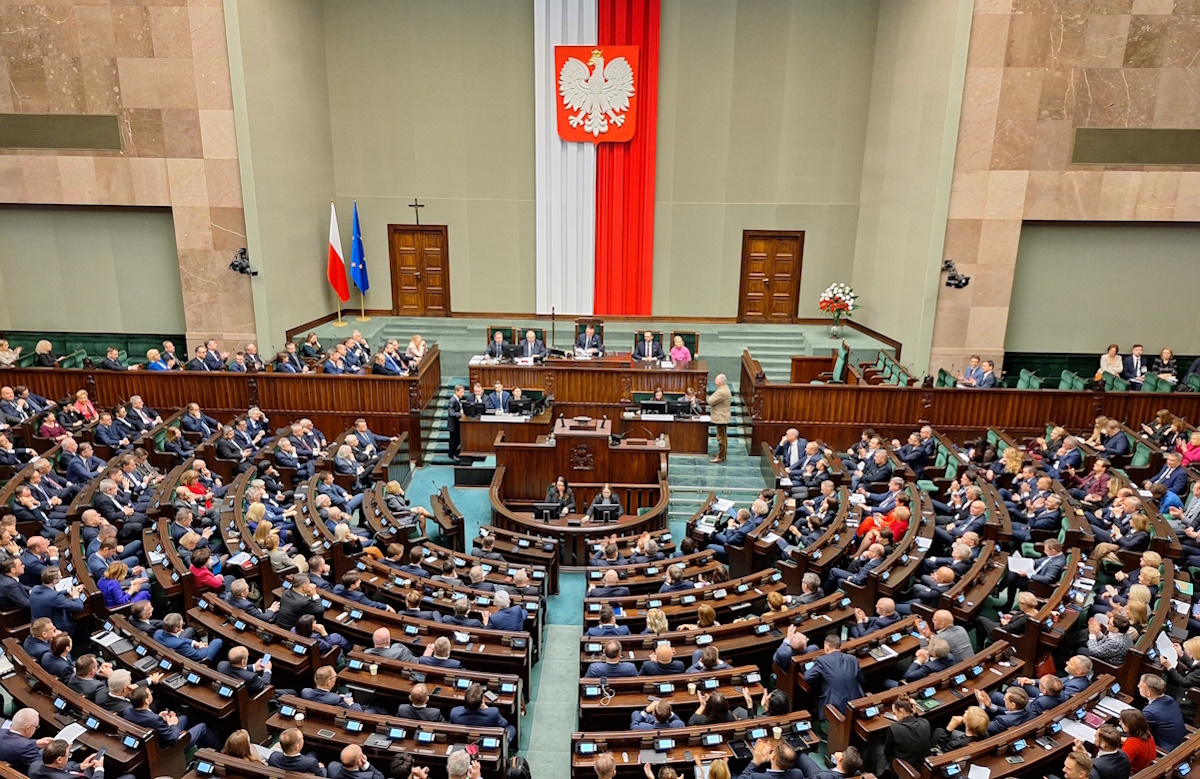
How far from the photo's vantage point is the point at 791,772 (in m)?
5.19

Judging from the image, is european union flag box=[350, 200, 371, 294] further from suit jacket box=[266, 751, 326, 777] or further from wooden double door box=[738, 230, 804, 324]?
suit jacket box=[266, 751, 326, 777]

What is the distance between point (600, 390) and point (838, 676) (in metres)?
7.88

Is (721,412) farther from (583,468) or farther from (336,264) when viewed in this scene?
(336,264)

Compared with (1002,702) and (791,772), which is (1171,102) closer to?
(1002,702)

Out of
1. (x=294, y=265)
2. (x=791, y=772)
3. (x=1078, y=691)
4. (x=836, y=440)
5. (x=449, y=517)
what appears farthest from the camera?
(x=294, y=265)

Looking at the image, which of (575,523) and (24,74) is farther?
(24,74)

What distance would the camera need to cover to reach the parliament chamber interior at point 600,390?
619cm

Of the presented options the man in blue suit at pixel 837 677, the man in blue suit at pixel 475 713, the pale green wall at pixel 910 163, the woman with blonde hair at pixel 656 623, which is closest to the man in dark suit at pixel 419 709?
the man in blue suit at pixel 475 713

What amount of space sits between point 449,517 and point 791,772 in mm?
5782

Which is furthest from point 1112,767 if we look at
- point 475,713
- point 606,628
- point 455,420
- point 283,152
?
point 283,152

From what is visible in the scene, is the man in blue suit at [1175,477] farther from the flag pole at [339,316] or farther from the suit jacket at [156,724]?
the flag pole at [339,316]

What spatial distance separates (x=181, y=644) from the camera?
666 centimetres

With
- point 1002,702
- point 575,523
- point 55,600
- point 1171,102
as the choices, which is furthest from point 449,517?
point 1171,102

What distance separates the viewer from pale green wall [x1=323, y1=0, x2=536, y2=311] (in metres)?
17.5
